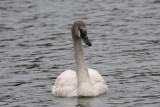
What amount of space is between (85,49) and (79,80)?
607 centimetres

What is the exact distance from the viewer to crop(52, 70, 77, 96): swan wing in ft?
49.3

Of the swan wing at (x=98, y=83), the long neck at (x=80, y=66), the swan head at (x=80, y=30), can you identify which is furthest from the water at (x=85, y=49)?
the swan head at (x=80, y=30)

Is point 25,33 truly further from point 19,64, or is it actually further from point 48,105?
point 48,105

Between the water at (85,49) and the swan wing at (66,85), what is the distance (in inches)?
8.5

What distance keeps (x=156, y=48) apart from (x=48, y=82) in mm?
4951

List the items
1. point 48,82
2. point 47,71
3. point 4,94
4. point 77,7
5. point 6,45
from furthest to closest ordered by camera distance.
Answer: point 77,7
point 6,45
point 47,71
point 48,82
point 4,94

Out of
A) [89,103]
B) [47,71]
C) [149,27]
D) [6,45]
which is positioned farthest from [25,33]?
[89,103]

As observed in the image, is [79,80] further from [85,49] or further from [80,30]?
[85,49]

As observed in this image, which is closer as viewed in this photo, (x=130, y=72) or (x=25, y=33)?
(x=130, y=72)

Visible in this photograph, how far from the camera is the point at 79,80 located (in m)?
15.0

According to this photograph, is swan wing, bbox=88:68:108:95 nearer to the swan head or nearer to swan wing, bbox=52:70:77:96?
swan wing, bbox=52:70:77:96

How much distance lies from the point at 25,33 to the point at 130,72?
7529 mm

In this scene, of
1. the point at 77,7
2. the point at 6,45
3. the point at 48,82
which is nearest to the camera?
the point at 48,82

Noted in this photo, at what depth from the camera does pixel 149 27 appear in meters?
23.8
